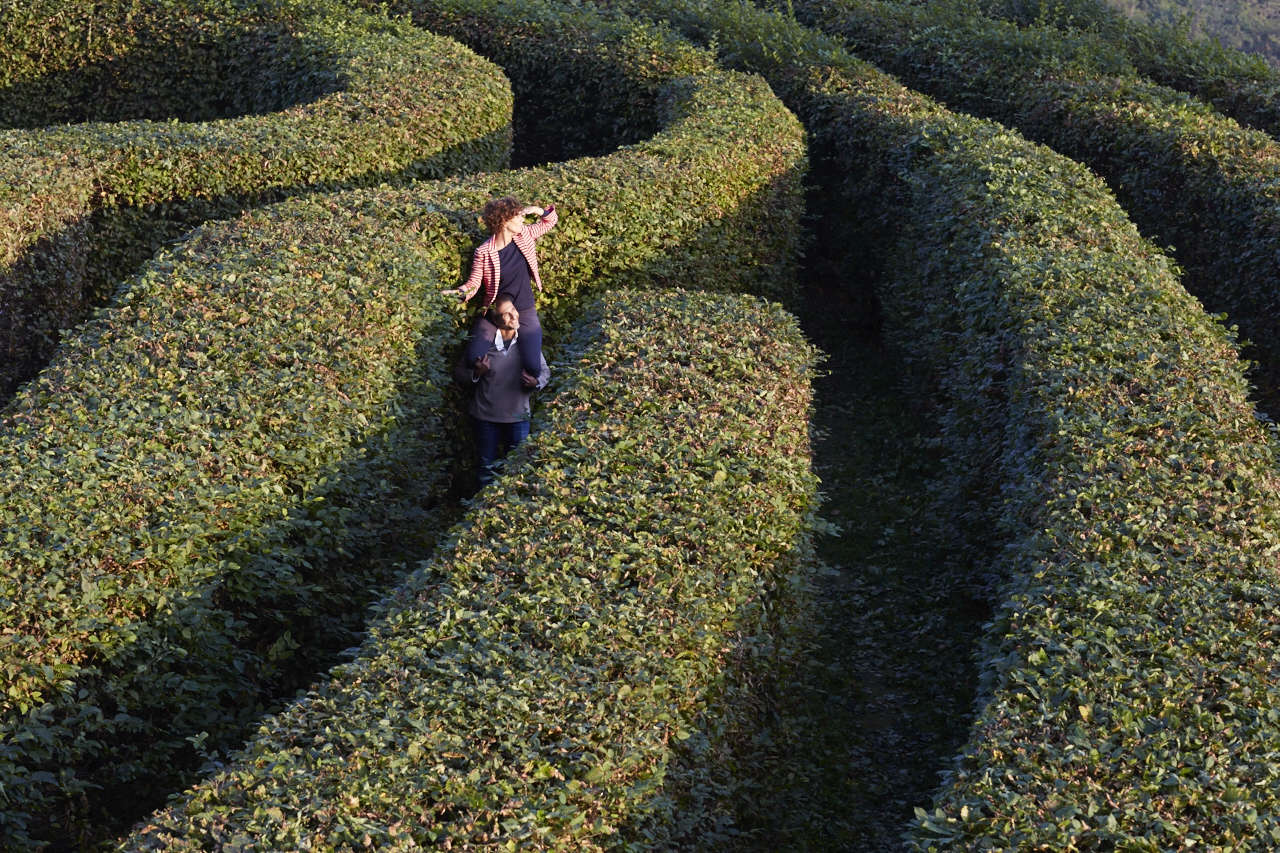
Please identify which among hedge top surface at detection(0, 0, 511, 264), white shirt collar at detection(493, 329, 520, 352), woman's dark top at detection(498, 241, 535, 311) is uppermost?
woman's dark top at detection(498, 241, 535, 311)

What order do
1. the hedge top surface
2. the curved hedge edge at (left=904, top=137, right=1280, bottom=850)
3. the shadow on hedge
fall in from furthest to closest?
1. the hedge top surface
2. the shadow on hedge
3. the curved hedge edge at (left=904, top=137, right=1280, bottom=850)

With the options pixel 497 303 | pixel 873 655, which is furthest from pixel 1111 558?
pixel 497 303

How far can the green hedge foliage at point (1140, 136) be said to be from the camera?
473 inches

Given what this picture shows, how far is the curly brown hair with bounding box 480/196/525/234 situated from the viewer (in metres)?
9.50

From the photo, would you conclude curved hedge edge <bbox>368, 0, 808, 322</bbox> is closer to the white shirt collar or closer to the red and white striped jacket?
the red and white striped jacket

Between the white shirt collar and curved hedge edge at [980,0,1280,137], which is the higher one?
curved hedge edge at [980,0,1280,137]

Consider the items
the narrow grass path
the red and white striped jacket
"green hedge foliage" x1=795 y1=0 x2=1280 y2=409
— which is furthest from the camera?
"green hedge foliage" x1=795 y1=0 x2=1280 y2=409

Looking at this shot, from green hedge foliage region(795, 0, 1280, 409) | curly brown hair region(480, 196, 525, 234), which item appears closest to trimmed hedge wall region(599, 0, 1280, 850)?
green hedge foliage region(795, 0, 1280, 409)

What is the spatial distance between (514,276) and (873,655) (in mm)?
4156

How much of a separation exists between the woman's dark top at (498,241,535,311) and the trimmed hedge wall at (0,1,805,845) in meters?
0.57

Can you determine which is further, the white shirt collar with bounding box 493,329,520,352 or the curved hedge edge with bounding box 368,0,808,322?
the curved hedge edge with bounding box 368,0,808,322

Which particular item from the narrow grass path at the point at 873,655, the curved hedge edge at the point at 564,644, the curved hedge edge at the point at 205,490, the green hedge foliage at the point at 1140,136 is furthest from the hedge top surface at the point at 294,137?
the green hedge foliage at the point at 1140,136

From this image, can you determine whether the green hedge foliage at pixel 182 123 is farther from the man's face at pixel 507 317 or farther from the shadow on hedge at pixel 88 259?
the man's face at pixel 507 317

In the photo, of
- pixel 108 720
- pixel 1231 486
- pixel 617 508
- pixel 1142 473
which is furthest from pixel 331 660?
pixel 1231 486
